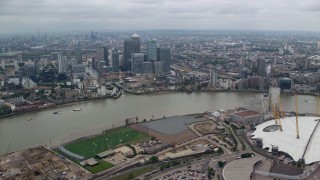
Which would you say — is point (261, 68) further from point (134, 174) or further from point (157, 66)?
point (134, 174)

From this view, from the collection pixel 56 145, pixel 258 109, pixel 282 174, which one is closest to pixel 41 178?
pixel 56 145

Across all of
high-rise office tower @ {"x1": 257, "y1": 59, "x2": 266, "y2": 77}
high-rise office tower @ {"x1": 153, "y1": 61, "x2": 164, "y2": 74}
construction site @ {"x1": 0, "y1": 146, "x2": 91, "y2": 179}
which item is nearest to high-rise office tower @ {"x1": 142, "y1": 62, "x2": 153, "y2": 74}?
high-rise office tower @ {"x1": 153, "y1": 61, "x2": 164, "y2": 74}

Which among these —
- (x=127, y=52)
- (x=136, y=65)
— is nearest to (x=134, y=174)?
(x=136, y=65)

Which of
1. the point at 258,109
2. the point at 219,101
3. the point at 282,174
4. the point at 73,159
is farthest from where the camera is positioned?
the point at 219,101

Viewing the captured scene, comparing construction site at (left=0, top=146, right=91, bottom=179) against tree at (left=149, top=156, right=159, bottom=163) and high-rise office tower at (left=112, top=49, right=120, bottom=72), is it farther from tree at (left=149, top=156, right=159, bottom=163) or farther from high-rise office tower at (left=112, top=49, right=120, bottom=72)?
high-rise office tower at (left=112, top=49, right=120, bottom=72)

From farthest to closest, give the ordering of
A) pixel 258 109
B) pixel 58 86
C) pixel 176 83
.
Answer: pixel 176 83, pixel 58 86, pixel 258 109

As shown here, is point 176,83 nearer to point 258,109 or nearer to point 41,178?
point 258,109
